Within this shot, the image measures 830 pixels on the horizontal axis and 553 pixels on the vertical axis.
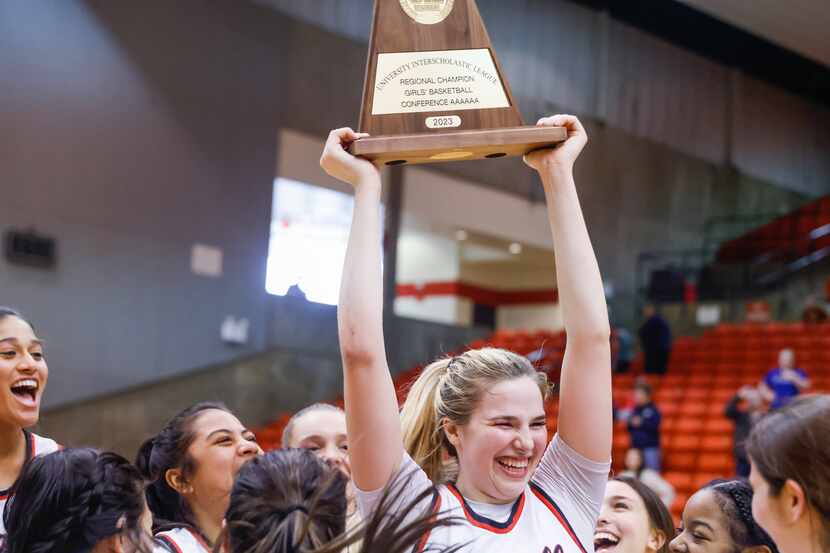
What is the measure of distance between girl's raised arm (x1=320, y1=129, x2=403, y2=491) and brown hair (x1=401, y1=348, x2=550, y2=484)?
24 centimetres

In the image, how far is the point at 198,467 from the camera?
2.93 meters

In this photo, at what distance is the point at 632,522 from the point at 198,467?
1.11 m

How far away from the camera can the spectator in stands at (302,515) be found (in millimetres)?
1781

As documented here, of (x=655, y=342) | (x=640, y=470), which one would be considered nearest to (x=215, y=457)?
(x=640, y=470)

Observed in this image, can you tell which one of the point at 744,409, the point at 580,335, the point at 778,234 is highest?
the point at 778,234

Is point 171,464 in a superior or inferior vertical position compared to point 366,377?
inferior

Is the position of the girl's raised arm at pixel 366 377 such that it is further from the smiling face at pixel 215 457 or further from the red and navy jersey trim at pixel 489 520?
the smiling face at pixel 215 457

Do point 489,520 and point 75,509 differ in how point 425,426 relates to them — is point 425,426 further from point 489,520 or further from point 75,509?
point 75,509

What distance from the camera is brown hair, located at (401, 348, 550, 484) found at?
7.40 feet

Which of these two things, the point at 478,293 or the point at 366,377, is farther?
the point at 478,293

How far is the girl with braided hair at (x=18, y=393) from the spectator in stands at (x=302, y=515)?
4.51 feet

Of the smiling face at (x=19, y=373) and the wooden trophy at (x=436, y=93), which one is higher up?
the wooden trophy at (x=436, y=93)

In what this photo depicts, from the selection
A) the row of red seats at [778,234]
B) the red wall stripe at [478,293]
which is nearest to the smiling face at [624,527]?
the row of red seats at [778,234]

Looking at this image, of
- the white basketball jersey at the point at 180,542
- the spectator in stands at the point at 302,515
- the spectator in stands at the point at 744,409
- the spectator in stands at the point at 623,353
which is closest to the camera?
the spectator in stands at the point at 302,515
